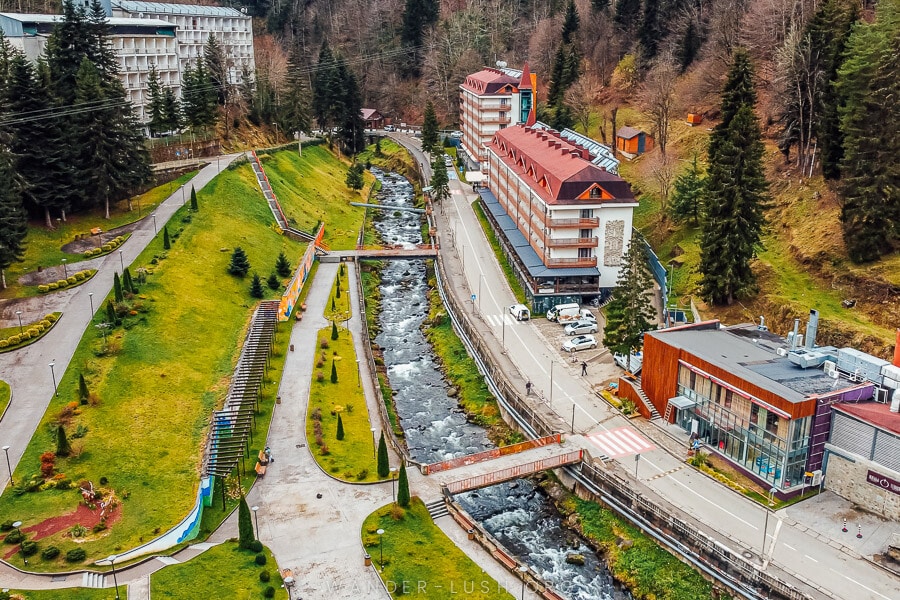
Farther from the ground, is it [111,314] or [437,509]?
[111,314]

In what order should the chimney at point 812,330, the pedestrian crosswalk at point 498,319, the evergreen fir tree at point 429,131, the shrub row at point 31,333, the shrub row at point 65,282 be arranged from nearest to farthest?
the chimney at point 812,330, the shrub row at point 31,333, the shrub row at point 65,282, the pedestrian crosswalk at point 498,319, the evergreen fir tree at point 429,131

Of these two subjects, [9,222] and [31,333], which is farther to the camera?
[9,222]

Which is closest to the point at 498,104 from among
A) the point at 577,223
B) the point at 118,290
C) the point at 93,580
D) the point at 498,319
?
the point at 577,223

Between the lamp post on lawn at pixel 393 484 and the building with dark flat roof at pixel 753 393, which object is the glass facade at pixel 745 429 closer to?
the building with dark flat roof at pixel 753 393

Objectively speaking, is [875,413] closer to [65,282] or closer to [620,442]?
[620,442]

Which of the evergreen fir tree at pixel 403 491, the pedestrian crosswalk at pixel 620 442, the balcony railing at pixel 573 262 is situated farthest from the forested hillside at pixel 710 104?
the evergreen fir tree at pixel 403 491

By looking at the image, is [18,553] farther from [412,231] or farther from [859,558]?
[412,231]

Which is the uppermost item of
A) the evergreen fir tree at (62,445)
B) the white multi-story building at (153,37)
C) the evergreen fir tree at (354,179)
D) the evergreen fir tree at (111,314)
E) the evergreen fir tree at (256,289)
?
the white multi-story building at (153,37)

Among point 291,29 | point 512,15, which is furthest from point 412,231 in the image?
point 291,29
